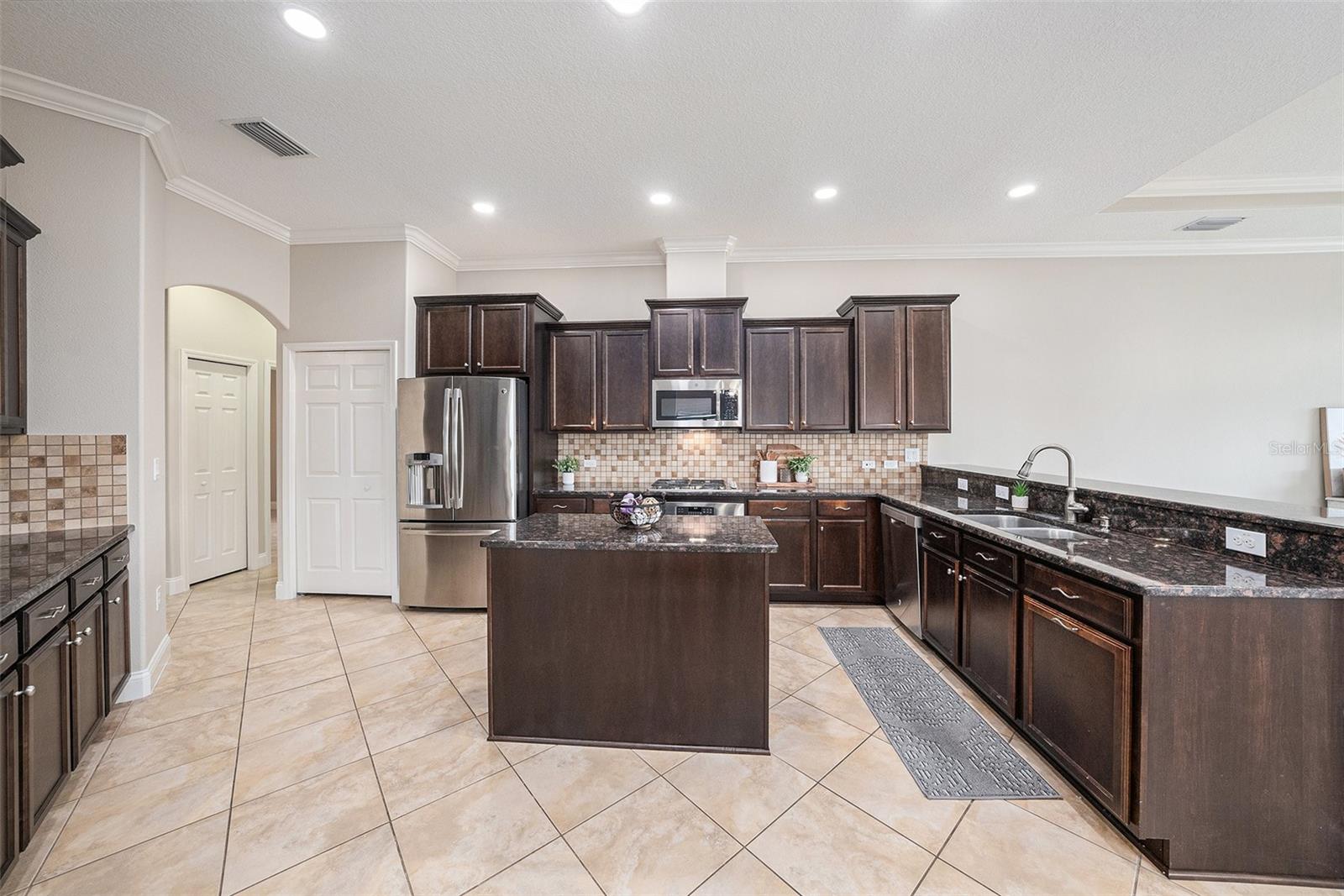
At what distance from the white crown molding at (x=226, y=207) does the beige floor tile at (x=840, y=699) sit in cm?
500

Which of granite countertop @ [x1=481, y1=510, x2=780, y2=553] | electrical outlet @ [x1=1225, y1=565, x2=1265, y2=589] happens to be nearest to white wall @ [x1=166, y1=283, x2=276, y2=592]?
A: granite countertop @ [x1=481, y1=510, x2=780, y2=553]

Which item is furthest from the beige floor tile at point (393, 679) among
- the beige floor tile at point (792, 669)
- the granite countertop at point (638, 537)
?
the beige floor tile at point (792, 669)

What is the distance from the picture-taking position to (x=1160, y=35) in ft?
7.06

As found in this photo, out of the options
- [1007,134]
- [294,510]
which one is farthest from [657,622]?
[294,510]

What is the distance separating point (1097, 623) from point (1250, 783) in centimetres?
57

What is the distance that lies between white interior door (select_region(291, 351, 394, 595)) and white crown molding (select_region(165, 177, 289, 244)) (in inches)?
38.4

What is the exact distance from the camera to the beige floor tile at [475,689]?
8.66 feet

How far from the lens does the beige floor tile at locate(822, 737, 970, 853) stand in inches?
71.5

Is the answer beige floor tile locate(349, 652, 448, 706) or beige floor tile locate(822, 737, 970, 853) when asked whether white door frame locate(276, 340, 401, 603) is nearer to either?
beige floor tile locate(349, 652, 448, 706)

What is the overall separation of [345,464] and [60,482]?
1.75 meters

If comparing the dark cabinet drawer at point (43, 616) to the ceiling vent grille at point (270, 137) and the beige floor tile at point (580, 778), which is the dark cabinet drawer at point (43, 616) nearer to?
the beige floor tile at point (580, 778)

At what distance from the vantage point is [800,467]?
453 centimetres

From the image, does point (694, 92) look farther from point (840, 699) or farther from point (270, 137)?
point (840, 699)

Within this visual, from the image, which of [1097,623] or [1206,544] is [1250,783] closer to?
[1097,623]
